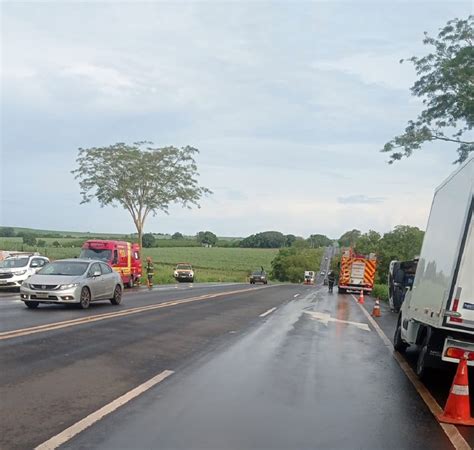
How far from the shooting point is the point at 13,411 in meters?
6.36

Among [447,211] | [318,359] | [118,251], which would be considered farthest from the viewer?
[118,251]

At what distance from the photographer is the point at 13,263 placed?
2700 centimetres

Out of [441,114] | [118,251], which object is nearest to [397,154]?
[441,114]

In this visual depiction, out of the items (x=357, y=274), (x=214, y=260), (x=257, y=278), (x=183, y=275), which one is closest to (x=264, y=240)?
(x=214, y=260)

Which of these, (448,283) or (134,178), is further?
(134,178)

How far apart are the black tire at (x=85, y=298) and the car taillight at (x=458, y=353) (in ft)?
39.7

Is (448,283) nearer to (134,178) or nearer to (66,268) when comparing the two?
(66,268)

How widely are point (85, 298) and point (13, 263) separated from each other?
10699 mm

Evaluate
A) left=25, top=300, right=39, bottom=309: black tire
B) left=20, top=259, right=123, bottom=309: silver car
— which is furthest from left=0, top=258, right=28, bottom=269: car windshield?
left=25, top=300, right=39, bottom=309: black tire

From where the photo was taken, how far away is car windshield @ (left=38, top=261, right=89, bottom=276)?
18094 millimetres

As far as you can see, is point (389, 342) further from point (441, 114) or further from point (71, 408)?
point (441, 114)

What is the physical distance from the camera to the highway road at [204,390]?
5.80 m

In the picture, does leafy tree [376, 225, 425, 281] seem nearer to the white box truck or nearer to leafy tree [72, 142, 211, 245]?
leafy tree [72, 142, 211, 245]

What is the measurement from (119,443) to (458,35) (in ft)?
68.9
